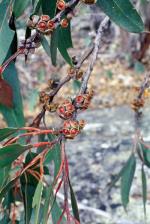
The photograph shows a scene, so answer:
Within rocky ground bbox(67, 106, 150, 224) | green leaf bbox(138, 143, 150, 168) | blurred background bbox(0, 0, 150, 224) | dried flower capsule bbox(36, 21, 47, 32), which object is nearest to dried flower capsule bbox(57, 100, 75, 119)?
dried flower capsule bbox(36, 21, 47, 32)

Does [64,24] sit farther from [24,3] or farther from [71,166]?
[71,166]

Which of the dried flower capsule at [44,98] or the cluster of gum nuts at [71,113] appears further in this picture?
the dried flower capsule at [44,98]

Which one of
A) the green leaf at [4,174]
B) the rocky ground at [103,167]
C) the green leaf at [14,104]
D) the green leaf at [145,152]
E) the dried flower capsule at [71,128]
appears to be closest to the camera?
the dried flower capsule at [71,128]

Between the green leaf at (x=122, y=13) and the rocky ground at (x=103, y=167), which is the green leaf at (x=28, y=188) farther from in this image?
the rocky ground at (x=103, y=167)

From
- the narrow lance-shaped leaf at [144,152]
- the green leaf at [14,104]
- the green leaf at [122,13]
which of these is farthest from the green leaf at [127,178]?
the green leaf at [122,13]

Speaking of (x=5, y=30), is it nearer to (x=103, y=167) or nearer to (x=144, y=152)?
(x=144, y=152)

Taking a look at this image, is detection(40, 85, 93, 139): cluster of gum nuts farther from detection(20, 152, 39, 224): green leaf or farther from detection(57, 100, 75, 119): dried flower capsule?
detection(20, 152, 39, 224): green leaf

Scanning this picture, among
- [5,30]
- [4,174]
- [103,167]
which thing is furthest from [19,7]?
[103,167]
